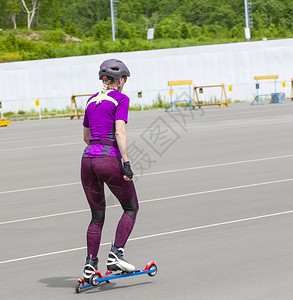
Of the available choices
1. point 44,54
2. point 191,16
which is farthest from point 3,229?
point 191,16

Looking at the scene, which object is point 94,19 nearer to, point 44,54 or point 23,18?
point 23,18

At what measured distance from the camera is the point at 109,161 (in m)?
6.32

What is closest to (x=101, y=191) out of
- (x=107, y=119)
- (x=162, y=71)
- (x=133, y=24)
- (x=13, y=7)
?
(x=107, y=119)

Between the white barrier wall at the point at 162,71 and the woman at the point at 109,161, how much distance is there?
1547 inches

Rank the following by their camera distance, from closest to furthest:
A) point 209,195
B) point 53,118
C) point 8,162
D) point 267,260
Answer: point 267,260, point 209,195, point 8,162, point 53,118

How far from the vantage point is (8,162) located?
1861cm

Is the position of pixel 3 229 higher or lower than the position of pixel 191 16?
lower

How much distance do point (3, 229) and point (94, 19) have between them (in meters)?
107

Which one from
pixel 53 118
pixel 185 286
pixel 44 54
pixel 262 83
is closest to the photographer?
pixel 185 286

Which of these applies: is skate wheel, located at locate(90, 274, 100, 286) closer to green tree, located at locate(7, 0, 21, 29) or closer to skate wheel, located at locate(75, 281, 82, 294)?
skate wheel, located at locate(75, 281, 82, 294)

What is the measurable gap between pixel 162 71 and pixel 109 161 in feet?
136

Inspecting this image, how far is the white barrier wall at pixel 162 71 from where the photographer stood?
46125 millimetres

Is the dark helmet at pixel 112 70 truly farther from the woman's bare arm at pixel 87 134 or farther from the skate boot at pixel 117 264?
the skate boot at pixel 117 264

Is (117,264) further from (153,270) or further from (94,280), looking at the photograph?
(153,270)
